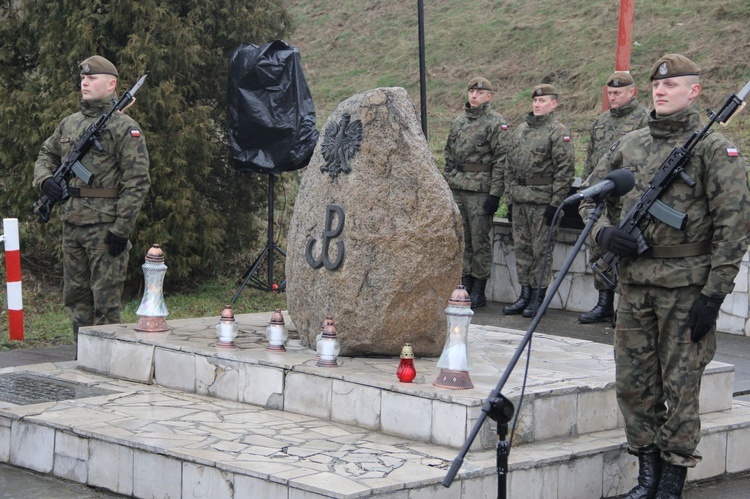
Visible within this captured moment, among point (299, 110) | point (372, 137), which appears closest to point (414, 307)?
point (372, 137)

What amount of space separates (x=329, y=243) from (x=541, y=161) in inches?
155

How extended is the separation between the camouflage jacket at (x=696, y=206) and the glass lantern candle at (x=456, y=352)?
948 mm

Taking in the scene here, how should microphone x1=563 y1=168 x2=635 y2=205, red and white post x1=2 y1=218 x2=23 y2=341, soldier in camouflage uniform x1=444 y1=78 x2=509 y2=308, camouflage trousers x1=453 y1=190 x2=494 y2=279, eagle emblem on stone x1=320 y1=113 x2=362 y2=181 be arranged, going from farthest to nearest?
camouflage trousers x1=453 y1=190 x2=494 y2=279 → soldier in camouflage uniform x1=444 y1=78 x2=509 y2=308 → red and white post x1=2 y1=218 x2=23 y2=341 → eagle emblem on stone x1=320 y1=113 x2=362 y2=181 → microphone x1=563 y1=168 x2=635 y2=205

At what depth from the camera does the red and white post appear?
9.30 m

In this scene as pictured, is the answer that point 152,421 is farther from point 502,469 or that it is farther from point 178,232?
point 178,232

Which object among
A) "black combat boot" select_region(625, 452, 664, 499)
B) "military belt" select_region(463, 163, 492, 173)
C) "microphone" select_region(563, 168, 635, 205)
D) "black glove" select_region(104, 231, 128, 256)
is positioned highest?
"military belt" select_region(463, 163, 492, 173)

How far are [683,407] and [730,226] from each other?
3.02 feet

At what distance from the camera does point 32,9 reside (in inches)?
432

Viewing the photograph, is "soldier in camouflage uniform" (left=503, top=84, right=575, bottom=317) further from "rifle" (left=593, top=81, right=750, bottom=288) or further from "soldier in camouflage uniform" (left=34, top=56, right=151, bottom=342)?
"rifle" (left=593, top=81, right=750, bottom=288)

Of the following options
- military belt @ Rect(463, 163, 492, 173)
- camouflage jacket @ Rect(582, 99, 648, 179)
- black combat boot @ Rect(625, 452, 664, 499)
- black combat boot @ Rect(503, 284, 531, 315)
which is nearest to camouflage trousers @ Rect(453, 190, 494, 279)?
military belt @ Rect(463, 163, 492, 173)

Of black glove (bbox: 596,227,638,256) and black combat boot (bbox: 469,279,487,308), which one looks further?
black combat boot (bbox: 469,279,487,308)

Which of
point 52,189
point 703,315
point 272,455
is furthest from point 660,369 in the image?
point 52,189

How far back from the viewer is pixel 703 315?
17.1 feet

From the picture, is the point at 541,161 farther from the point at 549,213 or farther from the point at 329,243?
the point at 329,243
